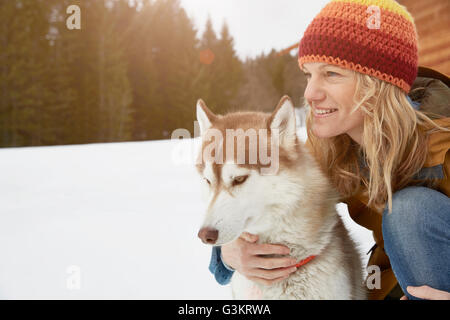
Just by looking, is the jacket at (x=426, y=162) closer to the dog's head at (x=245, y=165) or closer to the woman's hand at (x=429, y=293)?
the woman's hand at (x=429, y=293)

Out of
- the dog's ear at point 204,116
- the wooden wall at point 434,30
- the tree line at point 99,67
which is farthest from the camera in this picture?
the tree line at point 99,67

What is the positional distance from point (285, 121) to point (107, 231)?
112 inches

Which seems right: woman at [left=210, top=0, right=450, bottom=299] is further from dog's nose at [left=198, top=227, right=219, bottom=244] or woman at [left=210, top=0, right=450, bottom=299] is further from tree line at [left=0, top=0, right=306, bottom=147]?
tree line at [left=0, top=0, right=306, bottom=147]

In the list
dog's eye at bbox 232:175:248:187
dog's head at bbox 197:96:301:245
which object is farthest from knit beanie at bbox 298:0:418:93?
dog's eye at bbox 232:175:248:187

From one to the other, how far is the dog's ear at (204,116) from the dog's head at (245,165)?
0.08 m

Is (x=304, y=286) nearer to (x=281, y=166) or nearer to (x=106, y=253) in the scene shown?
(x=281, y=166)

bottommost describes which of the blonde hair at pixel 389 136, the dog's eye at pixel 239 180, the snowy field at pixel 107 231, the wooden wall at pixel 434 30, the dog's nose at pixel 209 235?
the snowy field at pixel 107 231

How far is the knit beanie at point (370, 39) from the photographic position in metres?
1.37

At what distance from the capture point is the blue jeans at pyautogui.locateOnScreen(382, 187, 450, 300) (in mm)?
1334

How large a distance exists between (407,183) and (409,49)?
53 centimetres

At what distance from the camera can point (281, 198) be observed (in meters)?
1.40

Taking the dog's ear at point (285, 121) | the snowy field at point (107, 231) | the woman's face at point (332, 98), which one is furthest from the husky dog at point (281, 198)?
the snowy field at point (107, 231)

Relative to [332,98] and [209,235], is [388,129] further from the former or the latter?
[209,235]

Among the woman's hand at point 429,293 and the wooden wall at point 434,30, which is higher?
the wooden wall at point 434,30
